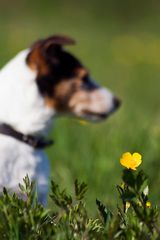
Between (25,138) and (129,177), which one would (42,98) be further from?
(129,177)

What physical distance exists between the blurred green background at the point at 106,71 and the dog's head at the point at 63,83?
0.69m

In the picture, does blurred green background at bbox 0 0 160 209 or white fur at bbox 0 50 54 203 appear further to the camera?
blurred green background at bbox 0 0 160 209

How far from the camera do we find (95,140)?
19.4 ft

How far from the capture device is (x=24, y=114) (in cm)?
424

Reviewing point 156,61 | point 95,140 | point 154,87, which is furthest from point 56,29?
point 95,140

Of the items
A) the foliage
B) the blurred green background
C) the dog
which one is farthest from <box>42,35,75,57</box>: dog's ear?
the foliage

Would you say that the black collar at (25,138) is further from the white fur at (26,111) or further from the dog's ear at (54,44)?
the dog's ear at (54,44)

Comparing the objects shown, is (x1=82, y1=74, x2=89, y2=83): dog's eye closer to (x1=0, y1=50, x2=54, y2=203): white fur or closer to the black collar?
(x1=0, y1=50, x2=54, y2=203): white fur

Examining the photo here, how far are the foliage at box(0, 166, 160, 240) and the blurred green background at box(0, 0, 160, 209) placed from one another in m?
1.86

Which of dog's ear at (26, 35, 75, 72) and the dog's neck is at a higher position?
dog's ear at (26, 35, 75, 72)

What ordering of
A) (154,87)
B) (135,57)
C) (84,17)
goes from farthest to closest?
(84,17) < (135,57) < (154,87)

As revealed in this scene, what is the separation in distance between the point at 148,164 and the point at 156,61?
6.93m

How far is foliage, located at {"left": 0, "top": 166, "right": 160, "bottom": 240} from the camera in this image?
280 centimetres

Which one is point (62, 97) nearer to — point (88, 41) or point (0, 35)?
point (0, 35)
